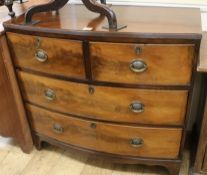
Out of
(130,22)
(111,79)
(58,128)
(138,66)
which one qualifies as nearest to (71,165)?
(58,128)

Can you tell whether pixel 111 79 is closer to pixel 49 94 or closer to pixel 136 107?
pixel 136 107

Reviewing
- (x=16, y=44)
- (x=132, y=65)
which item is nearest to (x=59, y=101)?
(x=16, y=44)

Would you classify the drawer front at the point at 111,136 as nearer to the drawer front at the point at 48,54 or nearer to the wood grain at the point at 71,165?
the wood grain at the point at 71,165

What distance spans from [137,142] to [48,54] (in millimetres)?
617

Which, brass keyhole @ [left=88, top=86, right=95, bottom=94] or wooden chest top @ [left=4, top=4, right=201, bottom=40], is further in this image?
brass keyhole @ [left=88, top=86, right=95, bottom=94]

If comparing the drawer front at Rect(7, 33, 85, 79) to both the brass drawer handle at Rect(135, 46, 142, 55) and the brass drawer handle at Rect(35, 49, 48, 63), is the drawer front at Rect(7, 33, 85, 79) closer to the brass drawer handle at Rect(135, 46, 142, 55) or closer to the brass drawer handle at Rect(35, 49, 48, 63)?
the brass drawer handle at Rect(35, 49, 48, 63)

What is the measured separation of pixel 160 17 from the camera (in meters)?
1.25

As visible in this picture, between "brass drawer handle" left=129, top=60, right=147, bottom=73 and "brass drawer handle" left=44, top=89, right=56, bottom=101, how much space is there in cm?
46

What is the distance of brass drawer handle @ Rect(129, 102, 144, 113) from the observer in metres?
1.23

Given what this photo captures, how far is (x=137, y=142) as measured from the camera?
136cm

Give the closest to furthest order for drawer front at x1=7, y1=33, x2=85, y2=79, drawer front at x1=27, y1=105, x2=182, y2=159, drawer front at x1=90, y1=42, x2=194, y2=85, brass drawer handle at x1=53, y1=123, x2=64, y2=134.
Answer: drawer front at x1=90, y1=42, x2=194, y2=85 < drawer front at x1=7, y1=33, x2=85, y2=79 < drawer front at x1=27, y1=105, x2=182, y2=159 < brass drawer handle at x1=53, y1=123, x2=64, y2=134

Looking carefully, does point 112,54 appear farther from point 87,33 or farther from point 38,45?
point 38,45

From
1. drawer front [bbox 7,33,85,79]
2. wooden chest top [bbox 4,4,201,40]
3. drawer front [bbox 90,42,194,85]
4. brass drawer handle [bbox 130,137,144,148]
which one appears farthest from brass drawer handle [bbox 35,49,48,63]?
brass drawer handle [bbox 130,137,144,148]

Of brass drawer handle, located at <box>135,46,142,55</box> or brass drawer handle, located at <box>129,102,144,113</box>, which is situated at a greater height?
brass drawer handle, located at <box>135,46,142,55</box>
